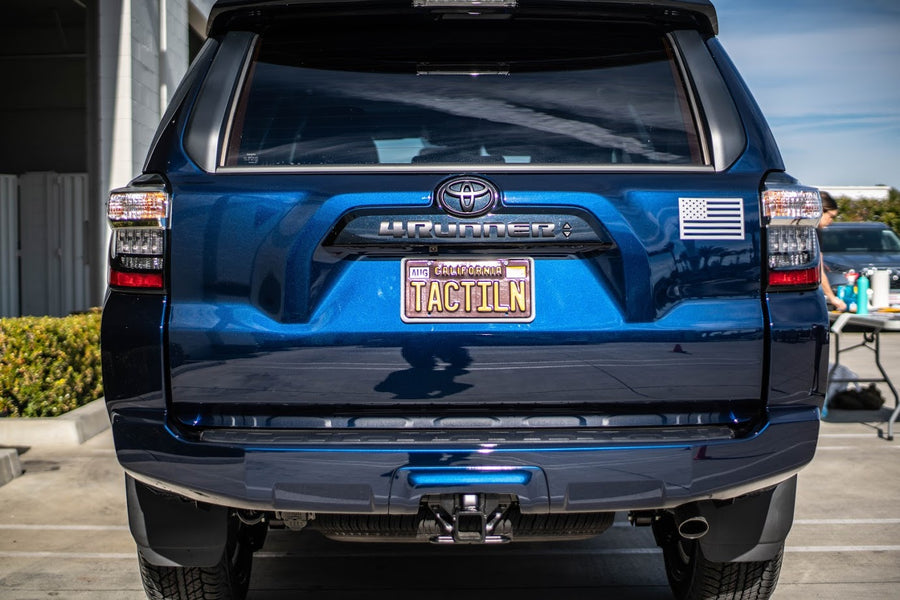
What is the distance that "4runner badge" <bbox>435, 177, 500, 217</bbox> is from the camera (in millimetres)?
2561

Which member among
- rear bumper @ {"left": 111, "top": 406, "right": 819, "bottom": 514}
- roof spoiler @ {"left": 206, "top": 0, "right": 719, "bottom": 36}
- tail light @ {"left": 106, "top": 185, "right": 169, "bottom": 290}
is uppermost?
roof spoiler @ {"left": 206, "top": 0, "right": 719, "bottom": 36}

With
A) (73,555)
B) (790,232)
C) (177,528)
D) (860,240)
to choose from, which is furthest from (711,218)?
(860,240)

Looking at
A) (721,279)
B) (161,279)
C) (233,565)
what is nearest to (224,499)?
(161,279)

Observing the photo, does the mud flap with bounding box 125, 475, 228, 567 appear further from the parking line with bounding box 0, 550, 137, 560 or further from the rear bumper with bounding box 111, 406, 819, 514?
the parking line with bounding box 0, 550, 137, 560

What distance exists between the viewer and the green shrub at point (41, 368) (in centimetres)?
686

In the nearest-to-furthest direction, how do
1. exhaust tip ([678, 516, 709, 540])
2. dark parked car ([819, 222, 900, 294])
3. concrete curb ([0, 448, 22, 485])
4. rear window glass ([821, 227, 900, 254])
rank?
exhaust tip ([678, 516, 709, 540]) → concrete curb ([0, 448, 22, 485]) → dark parked car ([819, 222, 900, 294]) → rear window glass ([821, 227, 900, 254])

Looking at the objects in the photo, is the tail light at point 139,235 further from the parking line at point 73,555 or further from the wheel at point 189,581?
the parking line at point 73,555

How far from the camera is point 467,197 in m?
2.56

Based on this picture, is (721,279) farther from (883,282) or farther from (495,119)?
(883,282)

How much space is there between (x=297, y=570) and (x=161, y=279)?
1866 mm

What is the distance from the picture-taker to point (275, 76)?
2879 mm

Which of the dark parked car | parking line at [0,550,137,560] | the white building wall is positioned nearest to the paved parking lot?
parking line at [0,550,137,560]

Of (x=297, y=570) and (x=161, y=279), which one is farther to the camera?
(x=297, y=570)

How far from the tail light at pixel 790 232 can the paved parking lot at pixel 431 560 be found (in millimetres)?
1605
